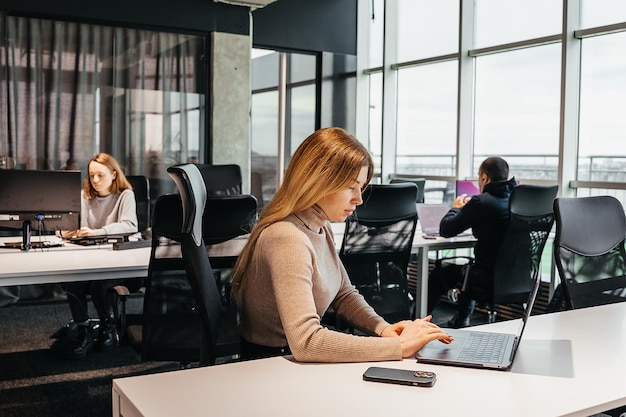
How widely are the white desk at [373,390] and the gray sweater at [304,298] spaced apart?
43mm

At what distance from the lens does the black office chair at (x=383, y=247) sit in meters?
3.73

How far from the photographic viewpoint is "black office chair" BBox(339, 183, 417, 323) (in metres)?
3.73

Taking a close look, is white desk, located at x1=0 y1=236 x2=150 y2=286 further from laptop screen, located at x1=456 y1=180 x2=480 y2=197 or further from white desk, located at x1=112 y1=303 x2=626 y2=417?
laptop screen, located at x1=456 y1=180 x2=480 y2=197

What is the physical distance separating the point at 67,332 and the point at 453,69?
430 cm

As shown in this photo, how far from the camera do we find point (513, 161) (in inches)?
237

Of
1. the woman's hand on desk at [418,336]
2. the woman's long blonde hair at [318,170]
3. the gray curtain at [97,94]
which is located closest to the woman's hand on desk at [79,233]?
the gray curtain at [97,94]

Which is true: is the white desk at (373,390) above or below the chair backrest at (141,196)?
below

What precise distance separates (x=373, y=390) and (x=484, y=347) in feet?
1.39

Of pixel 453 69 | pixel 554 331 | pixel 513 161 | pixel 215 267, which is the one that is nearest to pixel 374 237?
pixel 215 267

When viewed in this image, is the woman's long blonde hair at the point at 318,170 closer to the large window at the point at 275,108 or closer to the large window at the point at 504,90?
the large window at the point at 504,90

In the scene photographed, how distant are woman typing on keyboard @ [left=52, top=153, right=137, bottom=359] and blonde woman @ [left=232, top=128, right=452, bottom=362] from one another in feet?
8.35

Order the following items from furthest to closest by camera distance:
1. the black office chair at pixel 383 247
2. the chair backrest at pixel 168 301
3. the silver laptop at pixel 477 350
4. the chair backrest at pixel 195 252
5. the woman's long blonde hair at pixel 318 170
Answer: the black office chair at pixel 383 247, the chair backrest at pixel 168 301, the chair backrest at pixel 195 252, the woman's long blonde hair at pixel 318 170, the silver laptop at pixel 477 350

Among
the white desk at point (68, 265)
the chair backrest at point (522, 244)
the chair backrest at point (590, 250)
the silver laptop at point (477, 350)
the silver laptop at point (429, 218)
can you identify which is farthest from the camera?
the silver laptop at point (429, 218)

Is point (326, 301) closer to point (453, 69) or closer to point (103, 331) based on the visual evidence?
point (103, 331)
